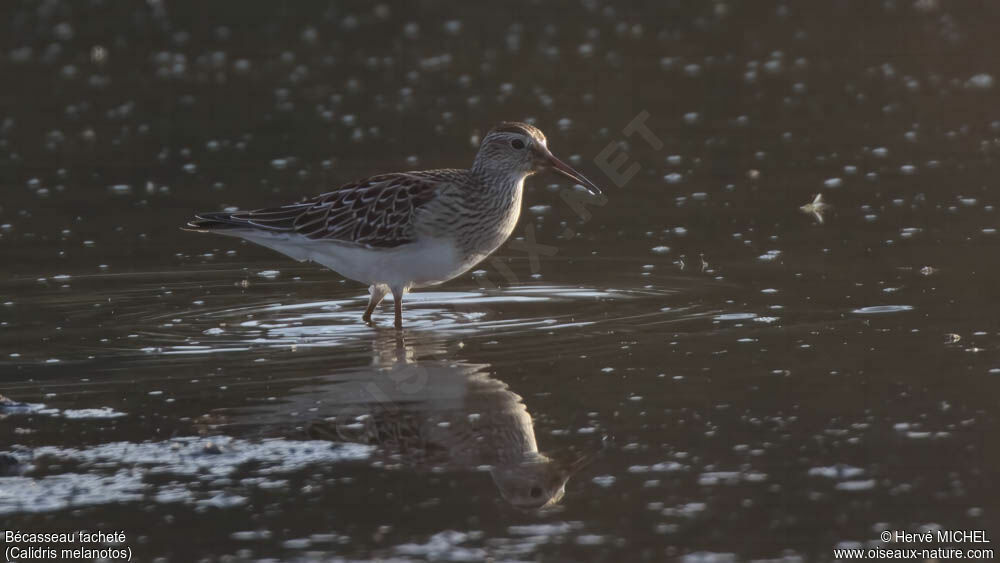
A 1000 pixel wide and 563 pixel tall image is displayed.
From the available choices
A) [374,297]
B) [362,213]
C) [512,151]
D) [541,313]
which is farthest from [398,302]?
[512,151]

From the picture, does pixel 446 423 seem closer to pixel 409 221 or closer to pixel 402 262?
pixel 402 262

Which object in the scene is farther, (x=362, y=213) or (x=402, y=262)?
(x=362, y=213)

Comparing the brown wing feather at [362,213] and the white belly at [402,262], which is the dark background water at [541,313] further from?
the brown wing feather at [362,213]

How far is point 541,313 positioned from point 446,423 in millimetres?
2425

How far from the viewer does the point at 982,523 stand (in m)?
5.70

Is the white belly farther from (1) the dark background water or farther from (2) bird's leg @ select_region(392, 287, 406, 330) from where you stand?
(1) the dark background water

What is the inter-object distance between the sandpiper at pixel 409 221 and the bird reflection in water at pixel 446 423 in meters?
1.01

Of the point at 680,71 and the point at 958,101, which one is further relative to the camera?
the point at 680,71

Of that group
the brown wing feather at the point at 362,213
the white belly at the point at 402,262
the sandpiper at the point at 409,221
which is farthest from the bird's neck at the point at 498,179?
the white belly at the point at 402,262

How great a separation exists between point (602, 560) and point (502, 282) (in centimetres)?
532

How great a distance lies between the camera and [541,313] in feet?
31.2

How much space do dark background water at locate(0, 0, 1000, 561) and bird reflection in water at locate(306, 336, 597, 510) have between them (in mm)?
34

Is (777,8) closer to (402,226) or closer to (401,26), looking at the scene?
(401,26)

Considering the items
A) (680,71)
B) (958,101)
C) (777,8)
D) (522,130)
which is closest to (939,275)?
(522,130)
